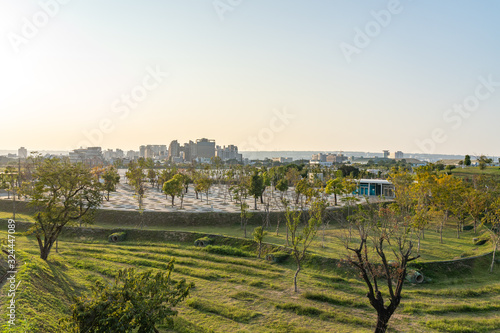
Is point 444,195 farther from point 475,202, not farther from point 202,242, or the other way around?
point 202,242

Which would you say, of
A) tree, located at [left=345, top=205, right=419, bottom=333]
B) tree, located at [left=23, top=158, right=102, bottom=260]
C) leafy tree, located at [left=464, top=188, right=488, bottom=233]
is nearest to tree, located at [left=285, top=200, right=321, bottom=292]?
tree, located at [left=345, top=205, right=419, bottom=333]

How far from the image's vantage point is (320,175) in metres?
77.4

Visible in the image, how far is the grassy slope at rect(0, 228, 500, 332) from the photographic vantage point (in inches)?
577

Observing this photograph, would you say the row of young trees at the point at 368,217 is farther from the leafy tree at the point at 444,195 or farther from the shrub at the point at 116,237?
the shrub at the point at 116,237

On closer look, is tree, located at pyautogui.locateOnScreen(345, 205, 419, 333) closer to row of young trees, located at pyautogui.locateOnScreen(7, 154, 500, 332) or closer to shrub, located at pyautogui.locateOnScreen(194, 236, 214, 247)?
row of young trees, located at pyautogui.locateOnScreen(7, 154, 500, 332)

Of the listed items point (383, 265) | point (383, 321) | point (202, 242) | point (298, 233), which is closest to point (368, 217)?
→ point (298, 233)

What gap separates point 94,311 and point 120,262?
16.2m

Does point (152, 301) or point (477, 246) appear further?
point (477, 246)

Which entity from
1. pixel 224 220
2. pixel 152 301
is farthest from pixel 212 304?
pixel 224 220

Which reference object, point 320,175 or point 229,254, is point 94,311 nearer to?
point 229,254

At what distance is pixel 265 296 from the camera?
18.2 m

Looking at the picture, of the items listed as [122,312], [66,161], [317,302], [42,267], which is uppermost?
[66,161]

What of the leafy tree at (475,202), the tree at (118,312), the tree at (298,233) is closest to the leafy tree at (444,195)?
the leafy tree at (475,202)

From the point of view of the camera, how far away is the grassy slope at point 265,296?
1466cm
